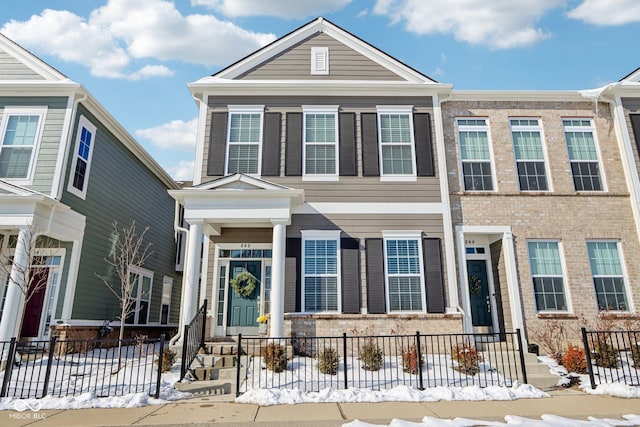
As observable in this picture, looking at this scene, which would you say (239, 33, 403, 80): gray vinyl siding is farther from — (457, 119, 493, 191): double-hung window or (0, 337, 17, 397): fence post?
(0, 337, 17, 397): fence post

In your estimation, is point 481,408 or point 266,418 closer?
point 266,418

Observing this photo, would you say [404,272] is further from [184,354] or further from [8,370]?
[8,370]

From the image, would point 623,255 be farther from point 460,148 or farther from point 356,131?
point 356,131

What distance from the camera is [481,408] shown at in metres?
6.24

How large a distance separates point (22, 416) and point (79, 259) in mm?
6093

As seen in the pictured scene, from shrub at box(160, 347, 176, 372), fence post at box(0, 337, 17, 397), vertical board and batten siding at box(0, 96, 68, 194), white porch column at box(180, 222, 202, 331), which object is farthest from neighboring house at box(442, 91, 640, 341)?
vertical board and batten siding at box(0, 96, 68, 194)

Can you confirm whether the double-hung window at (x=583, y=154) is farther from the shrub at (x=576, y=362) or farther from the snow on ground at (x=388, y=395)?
the snow on ground at (x=388, y=395)

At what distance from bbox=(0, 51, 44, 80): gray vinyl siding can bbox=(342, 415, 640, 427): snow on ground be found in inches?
506

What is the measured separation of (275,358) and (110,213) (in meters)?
8.35

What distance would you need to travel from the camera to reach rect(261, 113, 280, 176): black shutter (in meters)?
11.2

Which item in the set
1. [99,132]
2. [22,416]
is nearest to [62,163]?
[99,132]

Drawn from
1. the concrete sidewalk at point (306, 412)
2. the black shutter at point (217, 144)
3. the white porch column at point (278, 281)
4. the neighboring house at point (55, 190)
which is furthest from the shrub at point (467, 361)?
the neighboring house at point (55, 190)

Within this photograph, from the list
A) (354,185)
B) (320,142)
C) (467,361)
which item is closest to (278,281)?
(354,185)

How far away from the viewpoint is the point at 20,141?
1106 cm
